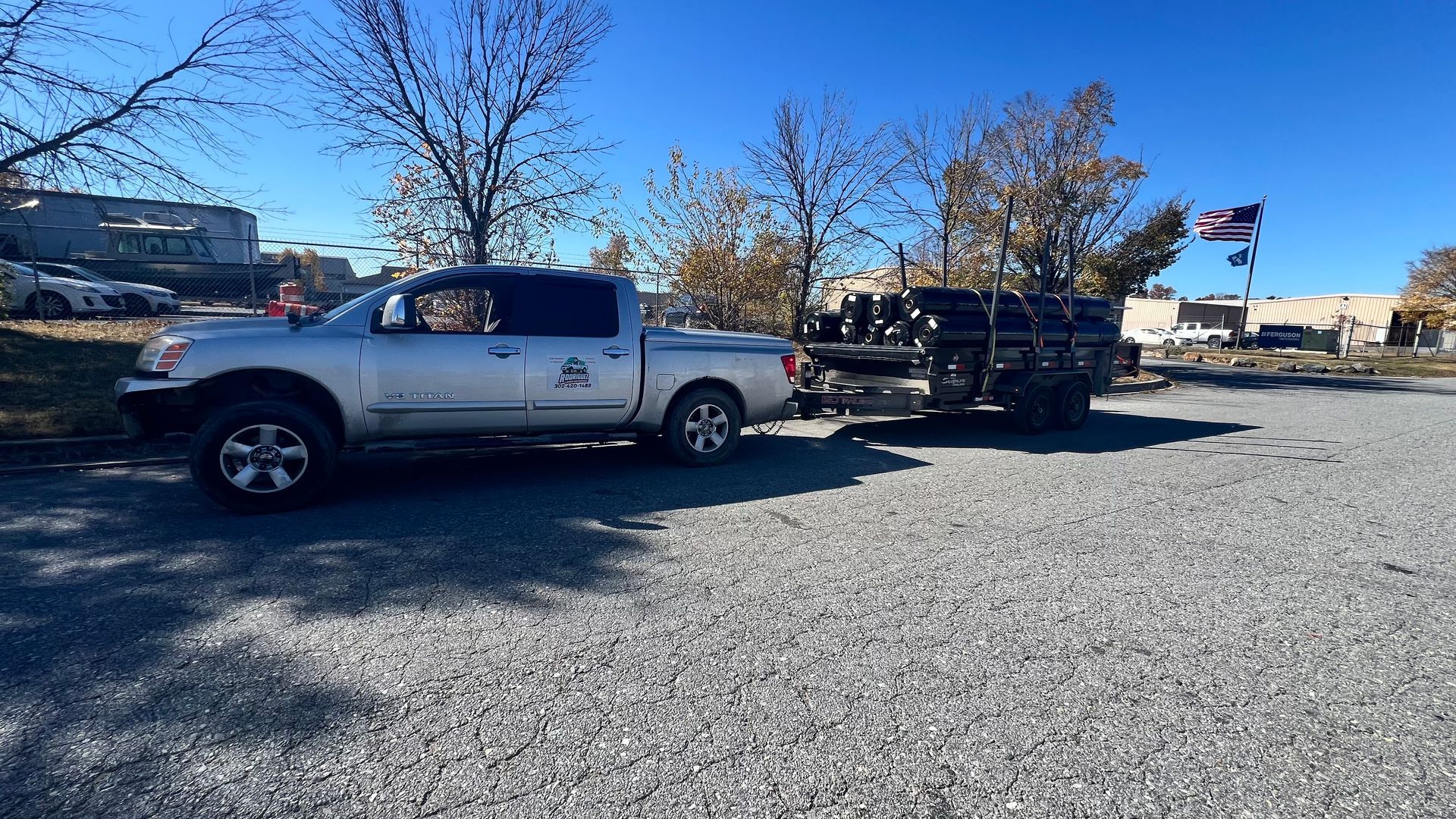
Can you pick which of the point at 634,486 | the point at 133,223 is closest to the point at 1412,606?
the point at 634,486

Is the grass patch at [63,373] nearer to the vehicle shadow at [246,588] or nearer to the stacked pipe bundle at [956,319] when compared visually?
the vehicle shadow at [246,588]

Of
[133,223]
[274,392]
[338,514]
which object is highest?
[133,223]

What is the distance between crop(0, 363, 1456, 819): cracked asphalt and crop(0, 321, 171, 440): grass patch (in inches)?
66.4

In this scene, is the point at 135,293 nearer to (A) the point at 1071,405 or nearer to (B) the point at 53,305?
(B) the point at 53,305

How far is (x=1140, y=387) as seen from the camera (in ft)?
60.0

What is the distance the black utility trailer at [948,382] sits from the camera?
874cm

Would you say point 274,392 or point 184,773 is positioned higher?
point 274,392

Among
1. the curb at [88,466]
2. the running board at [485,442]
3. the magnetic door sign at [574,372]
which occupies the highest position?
the magnetic door sign at [574,372]

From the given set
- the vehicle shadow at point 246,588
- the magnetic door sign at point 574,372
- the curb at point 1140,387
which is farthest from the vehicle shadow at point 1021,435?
the curb at point 1140,387

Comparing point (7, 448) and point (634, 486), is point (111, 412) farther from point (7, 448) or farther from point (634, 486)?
point (634, 486)

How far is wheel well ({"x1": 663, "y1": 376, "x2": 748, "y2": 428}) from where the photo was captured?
685cm

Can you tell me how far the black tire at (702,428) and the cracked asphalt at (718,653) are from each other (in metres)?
0.81

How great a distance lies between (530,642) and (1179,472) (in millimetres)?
6954

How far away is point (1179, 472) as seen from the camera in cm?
725
